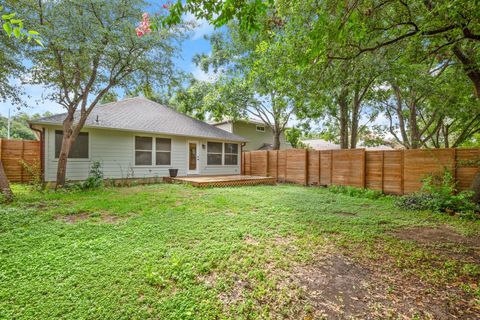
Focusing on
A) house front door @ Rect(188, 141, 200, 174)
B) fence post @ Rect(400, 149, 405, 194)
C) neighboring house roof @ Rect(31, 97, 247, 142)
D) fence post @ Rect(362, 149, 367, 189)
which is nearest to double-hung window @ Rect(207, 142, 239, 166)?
neighboring house roof @ Rect(31, 97, 247, 142)

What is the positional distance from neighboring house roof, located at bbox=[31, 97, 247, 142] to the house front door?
0.70 m

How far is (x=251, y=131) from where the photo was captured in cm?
1864

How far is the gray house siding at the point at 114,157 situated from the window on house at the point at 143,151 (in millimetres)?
174

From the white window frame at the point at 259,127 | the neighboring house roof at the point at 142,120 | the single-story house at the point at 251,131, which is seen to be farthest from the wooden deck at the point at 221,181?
the white window frame at the point at 259,127

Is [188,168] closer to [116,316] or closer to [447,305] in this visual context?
[116,316]

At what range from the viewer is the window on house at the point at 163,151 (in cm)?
1080

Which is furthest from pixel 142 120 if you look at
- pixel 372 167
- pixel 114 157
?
pixel 372 167

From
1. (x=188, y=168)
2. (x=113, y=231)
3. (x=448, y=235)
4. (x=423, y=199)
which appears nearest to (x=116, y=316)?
(x=113, y=231)

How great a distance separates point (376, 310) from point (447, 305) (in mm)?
727

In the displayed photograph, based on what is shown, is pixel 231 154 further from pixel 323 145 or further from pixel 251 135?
pixel 323 145

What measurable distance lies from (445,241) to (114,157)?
10621mm

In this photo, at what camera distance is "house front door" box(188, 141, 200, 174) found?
11875mm

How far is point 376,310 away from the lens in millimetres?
2107

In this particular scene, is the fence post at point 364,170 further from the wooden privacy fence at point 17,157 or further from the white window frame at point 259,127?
the wooden privacy fence at point 17,157
